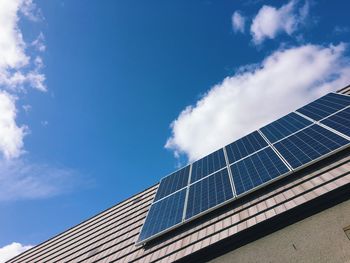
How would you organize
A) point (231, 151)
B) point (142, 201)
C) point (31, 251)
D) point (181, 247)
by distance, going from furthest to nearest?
point (31, 251)
point (142, 201)
point (231, 151)
point (181, 247)

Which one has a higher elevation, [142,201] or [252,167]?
[142,201]

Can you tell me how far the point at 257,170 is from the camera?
9.35m

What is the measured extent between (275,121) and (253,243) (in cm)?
732

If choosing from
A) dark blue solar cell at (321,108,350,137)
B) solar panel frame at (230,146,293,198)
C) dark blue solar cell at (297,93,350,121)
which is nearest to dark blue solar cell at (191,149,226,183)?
solar panel frame at (230,146,293,198)

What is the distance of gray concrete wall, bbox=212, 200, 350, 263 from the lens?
6.13 m

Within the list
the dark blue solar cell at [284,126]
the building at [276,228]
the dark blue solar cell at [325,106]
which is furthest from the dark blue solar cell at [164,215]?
the dark blue solar cell at [325,106]

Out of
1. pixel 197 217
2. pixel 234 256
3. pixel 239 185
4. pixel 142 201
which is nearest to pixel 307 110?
pixel 239 185

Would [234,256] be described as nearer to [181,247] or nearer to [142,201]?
[181,247]

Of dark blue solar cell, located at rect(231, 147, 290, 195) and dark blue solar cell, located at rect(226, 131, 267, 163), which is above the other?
dark blue solar cell, located at rect(226, 131, 267, 163)

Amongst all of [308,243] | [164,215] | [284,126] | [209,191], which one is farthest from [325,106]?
[164,215]

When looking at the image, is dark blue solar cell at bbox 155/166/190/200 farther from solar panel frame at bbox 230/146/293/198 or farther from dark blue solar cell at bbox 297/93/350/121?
dark blue solar cell at bbox 297/93/350/121

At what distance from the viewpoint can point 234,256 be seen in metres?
7.10

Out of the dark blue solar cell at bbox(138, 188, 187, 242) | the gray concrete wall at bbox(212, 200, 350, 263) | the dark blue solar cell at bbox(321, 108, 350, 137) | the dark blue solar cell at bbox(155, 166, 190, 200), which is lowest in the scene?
the gray concrete wall at bbox(212, 200, 350, 263)

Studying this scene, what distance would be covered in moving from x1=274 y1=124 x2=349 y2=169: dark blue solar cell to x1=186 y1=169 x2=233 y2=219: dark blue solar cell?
6.92 feet
